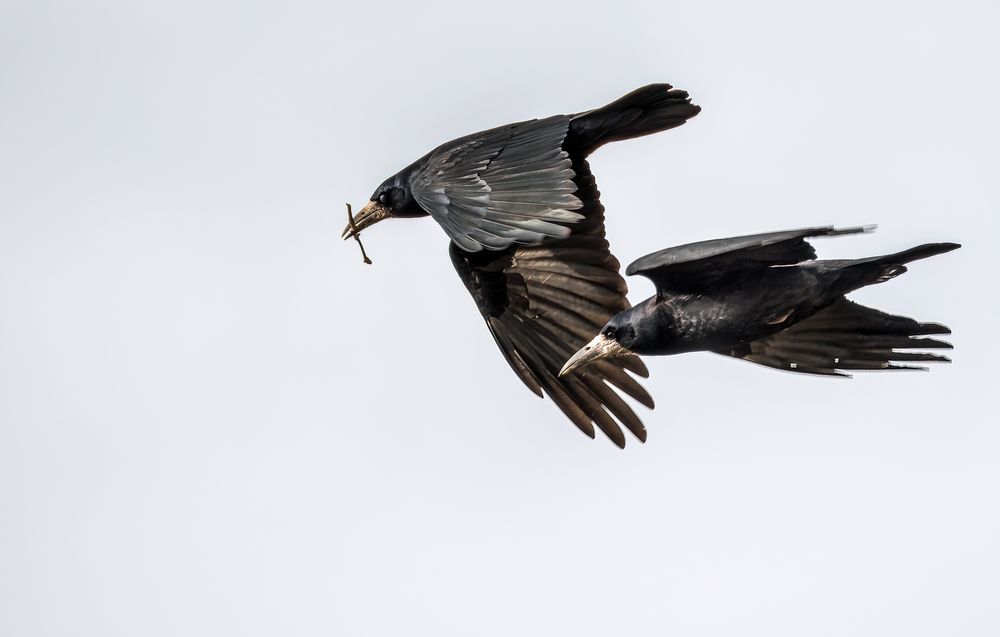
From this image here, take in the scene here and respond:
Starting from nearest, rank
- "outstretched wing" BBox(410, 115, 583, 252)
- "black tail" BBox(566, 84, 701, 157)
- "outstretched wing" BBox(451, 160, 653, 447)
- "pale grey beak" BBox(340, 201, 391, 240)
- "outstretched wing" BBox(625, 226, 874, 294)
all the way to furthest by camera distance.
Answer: "outstretched wing" BBox(625, 226, 874, 294) < "outstretched wing" BBox(410, 115, 583, 252) < "black tail" BBox(566, 84, 701, 157) < "outstretched wing" BBox(451, 160, 653, 447) < "pale grey beak" BBox(340, 201, 391, 240)

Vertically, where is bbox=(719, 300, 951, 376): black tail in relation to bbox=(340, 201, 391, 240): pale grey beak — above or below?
below

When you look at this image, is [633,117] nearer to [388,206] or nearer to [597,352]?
[597,352]

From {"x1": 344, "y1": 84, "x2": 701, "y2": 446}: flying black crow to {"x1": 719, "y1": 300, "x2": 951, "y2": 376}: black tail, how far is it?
1434mm

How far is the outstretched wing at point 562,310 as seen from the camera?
1667cm

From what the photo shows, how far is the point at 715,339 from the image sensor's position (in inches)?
575

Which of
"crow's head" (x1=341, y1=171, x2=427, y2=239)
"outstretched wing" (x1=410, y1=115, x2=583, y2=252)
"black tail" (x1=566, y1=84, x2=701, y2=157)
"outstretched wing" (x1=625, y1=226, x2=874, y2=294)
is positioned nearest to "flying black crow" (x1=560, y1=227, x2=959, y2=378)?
"outstretched wing" (x1=625, y1=226, x2=874, y2=294)

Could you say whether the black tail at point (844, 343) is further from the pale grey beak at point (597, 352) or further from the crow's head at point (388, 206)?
the crow's head at point (388, 206)

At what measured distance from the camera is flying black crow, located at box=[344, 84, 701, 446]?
14.9 meters

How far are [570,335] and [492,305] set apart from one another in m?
0.80

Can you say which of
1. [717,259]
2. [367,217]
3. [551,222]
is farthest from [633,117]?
[367,217]

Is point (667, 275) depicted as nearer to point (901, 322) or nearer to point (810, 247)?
point (810, 247)

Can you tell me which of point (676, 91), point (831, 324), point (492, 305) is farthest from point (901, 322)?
point (492, 305)

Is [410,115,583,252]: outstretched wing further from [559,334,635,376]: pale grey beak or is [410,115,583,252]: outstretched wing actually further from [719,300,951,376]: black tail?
[719,300,951,376]: black tail

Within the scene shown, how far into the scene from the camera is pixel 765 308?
1434 centimetres
